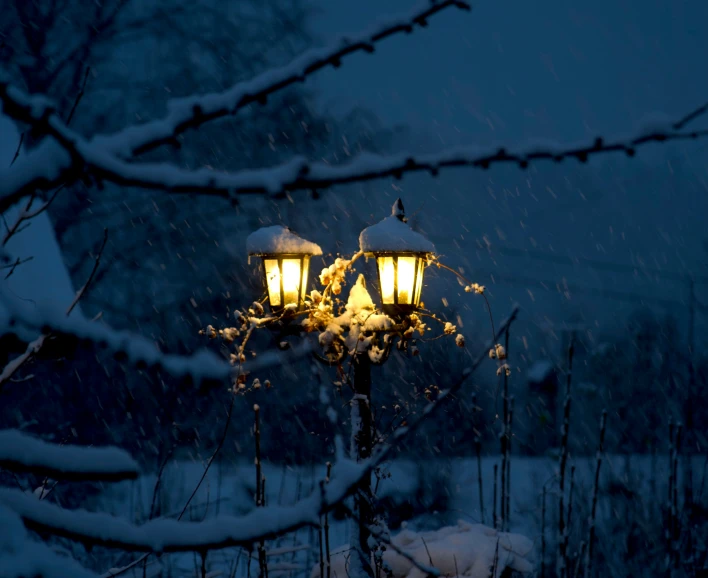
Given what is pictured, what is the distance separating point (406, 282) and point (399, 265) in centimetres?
Answer: 11

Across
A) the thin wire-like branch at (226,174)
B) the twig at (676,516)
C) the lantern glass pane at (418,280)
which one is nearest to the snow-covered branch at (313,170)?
the thin wire-like branch at (226,174)

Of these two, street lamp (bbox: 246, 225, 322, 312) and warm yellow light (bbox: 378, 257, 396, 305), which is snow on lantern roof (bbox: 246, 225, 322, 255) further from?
warm yellow light (bbox: 378, 257, 396, 305)

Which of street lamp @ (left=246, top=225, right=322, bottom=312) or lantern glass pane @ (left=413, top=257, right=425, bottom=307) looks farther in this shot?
street lamp @ (left=246, top=225, right=322, bottom=312)

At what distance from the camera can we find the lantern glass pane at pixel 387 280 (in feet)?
12.5

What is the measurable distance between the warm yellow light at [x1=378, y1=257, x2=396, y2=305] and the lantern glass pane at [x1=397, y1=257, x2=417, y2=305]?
4 centimetres

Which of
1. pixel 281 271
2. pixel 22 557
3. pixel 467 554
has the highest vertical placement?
pixel 281 271

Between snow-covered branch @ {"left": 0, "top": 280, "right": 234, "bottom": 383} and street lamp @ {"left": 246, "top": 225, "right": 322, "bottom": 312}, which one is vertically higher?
street lamp @ {"left": 246, "top": 225, "right": 322, "bottom": 312}

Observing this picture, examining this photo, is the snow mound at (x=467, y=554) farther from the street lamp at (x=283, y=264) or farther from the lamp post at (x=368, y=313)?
the street lamp at (x=283, y=264)

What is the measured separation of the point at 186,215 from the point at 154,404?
2.98 metres

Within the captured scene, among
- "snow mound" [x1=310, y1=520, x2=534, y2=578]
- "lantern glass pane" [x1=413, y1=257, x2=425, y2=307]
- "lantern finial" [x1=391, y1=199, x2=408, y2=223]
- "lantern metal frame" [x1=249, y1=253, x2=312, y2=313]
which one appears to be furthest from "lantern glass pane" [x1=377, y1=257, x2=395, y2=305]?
"snow mound" [x1=310, y1=520, x2=534, y2=578]

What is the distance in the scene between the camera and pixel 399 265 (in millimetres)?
3824

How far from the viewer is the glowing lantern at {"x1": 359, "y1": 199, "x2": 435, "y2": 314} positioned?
380 centimetres

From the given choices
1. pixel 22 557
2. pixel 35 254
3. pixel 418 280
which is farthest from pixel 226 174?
pixel 35 254

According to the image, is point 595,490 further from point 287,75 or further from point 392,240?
point 287,75
